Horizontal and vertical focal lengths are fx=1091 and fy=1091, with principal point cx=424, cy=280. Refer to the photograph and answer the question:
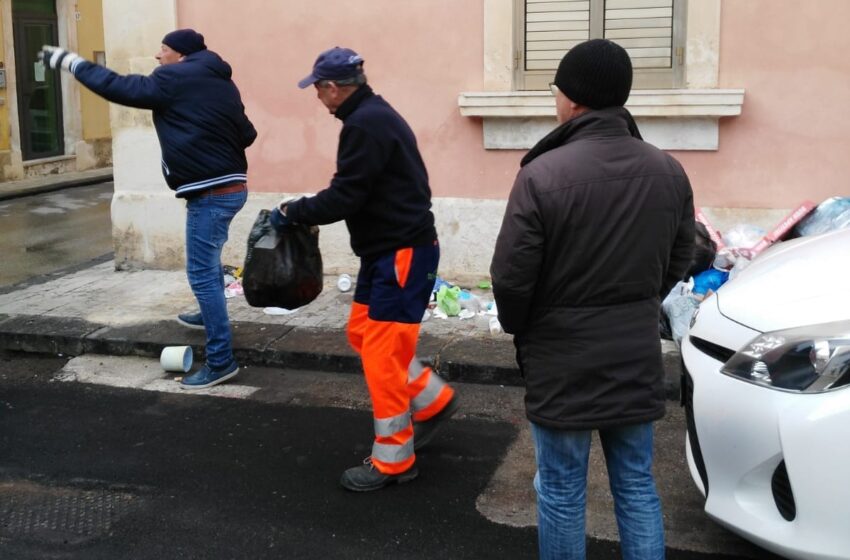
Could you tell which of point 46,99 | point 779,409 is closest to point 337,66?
point 779,409

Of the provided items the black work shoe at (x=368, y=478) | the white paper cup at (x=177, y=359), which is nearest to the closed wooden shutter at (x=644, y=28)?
the white paper cup at (x=177, y=359)

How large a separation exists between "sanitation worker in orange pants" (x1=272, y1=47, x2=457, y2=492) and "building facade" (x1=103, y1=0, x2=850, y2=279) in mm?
3256

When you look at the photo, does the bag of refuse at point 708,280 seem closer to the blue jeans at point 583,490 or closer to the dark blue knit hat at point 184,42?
the dark blue knit hat at point 184,42

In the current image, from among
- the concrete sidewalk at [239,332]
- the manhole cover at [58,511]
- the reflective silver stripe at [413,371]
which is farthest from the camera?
the concrete sidewalk at [239,332]

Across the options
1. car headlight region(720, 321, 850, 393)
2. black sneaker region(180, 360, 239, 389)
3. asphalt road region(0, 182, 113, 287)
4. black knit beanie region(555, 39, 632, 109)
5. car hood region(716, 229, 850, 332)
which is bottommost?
asphalt road region(0, 182, 113, 287)

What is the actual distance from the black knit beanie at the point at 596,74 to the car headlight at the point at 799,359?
0.93 m

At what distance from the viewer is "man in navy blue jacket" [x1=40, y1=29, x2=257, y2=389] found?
5691 mm

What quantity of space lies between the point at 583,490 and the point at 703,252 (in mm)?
3966

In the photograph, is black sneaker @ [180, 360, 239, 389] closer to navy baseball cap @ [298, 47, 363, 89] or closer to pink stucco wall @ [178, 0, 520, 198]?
navy baseball cap @ [298, 47, 363, 89]

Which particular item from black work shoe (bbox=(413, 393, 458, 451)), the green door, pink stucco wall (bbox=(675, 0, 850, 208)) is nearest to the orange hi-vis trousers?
black work shoe (bbox=(413, 393, 458, 451))

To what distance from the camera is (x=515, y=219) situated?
2.99m

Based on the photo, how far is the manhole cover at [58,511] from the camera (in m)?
4.13

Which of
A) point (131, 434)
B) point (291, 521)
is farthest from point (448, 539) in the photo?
point (131, 434)

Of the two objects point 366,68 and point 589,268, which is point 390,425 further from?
point 366,68
